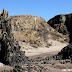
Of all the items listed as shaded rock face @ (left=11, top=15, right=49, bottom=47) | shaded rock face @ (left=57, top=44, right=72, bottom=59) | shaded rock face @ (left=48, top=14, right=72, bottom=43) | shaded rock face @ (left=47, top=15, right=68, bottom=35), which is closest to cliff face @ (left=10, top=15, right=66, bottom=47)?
shaded rock face @ (left=11, top=15, right=49, bottom=47)

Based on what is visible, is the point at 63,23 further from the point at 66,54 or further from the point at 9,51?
the point at 9,51

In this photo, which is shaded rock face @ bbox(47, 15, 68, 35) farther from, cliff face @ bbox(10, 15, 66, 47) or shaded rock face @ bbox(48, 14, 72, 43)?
cliff face @ bbox(10, 15, 66, 47)

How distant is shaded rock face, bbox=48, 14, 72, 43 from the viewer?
5688 cm

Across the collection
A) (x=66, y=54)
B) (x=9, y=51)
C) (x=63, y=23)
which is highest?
(x=63, y=23)

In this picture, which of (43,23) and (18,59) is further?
(43,23)

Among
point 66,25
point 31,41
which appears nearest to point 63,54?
point 31,41

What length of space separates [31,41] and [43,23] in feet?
48.1

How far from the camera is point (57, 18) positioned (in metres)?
65.2

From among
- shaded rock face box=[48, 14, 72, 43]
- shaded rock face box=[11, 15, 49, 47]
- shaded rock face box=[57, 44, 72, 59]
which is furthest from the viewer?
shaded rock face box=[48, 14, 72, 43]

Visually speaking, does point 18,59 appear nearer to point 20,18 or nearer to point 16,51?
point 16,51

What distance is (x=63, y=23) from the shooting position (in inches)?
2418

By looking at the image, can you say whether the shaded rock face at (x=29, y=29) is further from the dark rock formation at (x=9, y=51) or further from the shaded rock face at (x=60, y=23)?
the dark rock formation at (x=9, y=51)

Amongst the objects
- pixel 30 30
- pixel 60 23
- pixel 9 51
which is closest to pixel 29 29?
pixel 30 30

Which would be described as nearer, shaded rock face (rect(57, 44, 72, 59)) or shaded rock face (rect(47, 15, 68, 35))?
shaded rock face (rect(57, 44, 72, 59))
